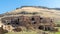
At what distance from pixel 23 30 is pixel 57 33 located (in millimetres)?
4162

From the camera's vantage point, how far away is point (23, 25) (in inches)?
1260

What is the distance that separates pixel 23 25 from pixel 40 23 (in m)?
3.22

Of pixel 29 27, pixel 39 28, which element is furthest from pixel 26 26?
pixel 39 28

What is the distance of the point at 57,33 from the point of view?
29953mm

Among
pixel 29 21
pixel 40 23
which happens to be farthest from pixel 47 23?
pixel 29 21

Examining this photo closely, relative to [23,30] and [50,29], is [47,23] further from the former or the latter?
[23,30]

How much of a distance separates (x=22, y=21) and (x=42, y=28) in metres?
2.91

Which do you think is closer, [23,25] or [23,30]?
[23,30]

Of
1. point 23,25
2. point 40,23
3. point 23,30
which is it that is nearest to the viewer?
point 23,30

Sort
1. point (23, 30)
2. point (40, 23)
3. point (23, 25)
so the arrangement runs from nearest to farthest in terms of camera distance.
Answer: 1. point (23, 30)
2. point (23, 25)
3. point (40, 23)

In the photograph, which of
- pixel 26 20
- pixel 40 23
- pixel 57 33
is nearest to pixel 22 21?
pixel 26 20

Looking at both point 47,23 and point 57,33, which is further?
point 47,23

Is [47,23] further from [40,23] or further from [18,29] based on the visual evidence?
[18,29]

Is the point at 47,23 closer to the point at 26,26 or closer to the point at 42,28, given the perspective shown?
the point at 42,28
